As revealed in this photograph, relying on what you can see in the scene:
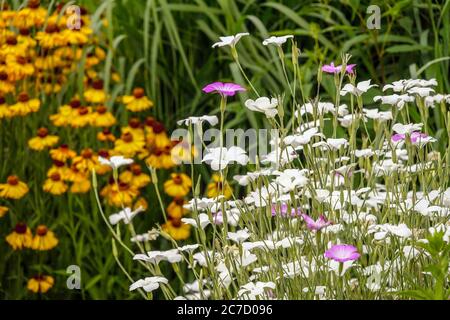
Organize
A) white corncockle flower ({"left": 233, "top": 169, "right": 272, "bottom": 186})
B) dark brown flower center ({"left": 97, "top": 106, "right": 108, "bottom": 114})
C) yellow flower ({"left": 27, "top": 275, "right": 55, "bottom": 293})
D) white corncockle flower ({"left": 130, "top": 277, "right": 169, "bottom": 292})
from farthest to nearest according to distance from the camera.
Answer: dark brown flower center ({"left": 97, "top": 106, "right": 108, "bottom": 114}) → yellow flower ({"left": 27, "top": 275, "right": 55, "bottom": 293}) → white corncockle flower ({"left": 233, "top": 169, "right": 272, "bottom": 186}) → white corncockle flower ({"left": 130, "top": 277, "right": 169, "bottom": 292})

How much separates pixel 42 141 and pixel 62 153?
74mm

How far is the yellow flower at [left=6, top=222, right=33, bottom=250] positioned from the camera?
2.72m

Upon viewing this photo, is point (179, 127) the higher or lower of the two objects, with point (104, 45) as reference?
lower

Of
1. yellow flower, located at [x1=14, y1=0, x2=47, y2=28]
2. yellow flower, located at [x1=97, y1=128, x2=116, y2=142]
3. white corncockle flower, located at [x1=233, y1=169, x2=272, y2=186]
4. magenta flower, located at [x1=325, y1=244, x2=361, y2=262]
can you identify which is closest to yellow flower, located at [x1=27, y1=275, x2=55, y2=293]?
yellow flower, located at [x1=97, y1=128, x2=116, y2=142]

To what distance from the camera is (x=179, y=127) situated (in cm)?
322

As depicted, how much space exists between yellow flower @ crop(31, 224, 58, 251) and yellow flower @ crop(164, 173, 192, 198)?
37 cm

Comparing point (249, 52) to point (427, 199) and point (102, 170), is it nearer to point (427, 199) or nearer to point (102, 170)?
point (102, 170)

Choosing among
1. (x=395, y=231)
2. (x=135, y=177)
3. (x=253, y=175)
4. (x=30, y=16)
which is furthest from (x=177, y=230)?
(x=395, y=231)

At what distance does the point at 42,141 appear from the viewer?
2.86 meters

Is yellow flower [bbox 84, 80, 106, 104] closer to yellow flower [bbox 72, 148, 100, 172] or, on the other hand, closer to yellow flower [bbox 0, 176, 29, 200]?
yellow flower [bbox 72, 148, 100, 172]

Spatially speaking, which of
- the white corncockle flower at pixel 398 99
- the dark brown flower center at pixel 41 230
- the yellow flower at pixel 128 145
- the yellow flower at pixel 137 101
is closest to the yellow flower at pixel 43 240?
the dark brown flower center at pixel 41 230

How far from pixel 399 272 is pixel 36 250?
A: 5.20 ft

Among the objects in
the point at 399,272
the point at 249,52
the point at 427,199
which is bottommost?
the point at 399,272
